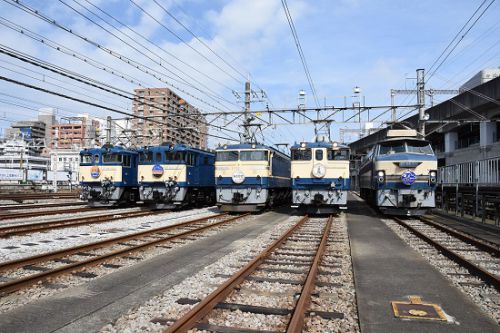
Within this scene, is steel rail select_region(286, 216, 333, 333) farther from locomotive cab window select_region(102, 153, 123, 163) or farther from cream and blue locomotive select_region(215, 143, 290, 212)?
locomotive cab window select_region(102, 153, 123, 163)

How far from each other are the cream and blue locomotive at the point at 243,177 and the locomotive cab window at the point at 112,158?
6.30 metres

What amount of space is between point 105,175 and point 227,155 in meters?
7.45

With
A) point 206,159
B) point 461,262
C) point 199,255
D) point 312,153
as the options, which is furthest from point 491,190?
point 206,159

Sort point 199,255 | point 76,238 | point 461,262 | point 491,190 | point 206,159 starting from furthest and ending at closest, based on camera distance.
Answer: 1. point 206,159
2. point 491,190
3. point 76,238
4. point 199,255
5. point 461,262

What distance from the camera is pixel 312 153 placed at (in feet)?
58.3

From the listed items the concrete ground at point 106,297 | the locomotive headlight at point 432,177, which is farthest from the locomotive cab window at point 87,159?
the locomotive headlight at point 432,177

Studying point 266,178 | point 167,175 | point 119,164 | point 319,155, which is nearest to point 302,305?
point 319,155

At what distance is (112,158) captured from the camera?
72.8ft

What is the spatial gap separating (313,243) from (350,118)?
17210 millimetres

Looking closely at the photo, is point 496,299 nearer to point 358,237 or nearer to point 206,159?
point 358,237

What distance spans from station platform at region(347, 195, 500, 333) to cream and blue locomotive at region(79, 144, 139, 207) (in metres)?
15.6

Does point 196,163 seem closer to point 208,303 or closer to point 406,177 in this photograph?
point 406,177

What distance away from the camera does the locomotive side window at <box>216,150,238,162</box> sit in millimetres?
19250

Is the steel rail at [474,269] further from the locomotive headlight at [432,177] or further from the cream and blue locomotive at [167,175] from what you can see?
the cream and blue locomotive at [167,175]
